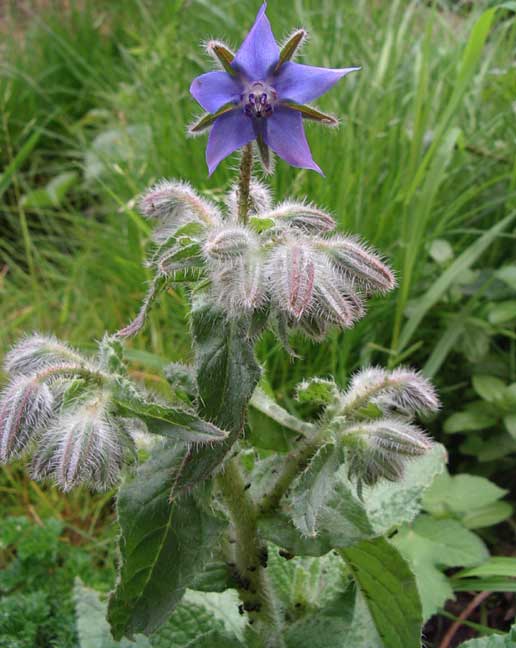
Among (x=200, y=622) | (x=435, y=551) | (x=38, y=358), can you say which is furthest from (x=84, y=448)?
(x=435, y=551)

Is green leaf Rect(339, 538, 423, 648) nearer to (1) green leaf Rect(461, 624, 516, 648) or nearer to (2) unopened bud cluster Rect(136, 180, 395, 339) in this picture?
(1) green leaf Rect(461, 624, 516, 648)

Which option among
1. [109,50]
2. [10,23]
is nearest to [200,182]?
[109,50]

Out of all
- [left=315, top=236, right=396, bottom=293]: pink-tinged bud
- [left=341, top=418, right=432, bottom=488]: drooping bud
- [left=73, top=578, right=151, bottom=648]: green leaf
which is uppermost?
[left=315, top=236, right=396, bottom=293]: pink-tinged bud

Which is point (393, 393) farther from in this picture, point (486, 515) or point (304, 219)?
point (486, 515)

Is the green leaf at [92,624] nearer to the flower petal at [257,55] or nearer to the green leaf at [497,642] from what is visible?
the green leaf at [497,642]

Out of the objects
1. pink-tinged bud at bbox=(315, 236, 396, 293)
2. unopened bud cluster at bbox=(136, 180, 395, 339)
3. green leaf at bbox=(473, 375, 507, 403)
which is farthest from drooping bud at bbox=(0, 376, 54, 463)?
green leaf at bbox=(473, 375, 507, 403)

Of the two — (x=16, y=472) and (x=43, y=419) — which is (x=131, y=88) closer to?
(x=16, y=472)
